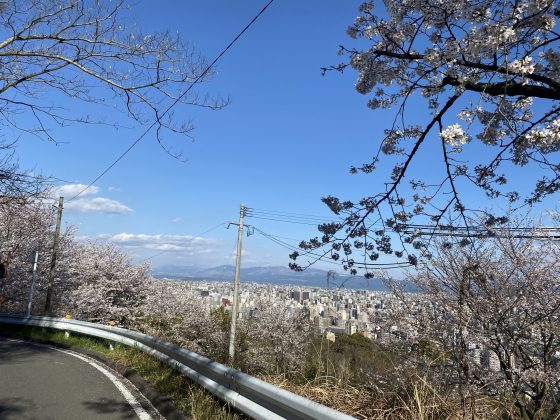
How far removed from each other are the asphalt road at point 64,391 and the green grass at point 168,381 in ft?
1.07

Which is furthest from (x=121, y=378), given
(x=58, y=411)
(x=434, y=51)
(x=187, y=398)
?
(x=434, y=51)

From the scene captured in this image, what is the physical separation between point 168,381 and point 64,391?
1.70m

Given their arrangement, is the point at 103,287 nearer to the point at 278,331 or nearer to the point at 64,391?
the point at 278,331

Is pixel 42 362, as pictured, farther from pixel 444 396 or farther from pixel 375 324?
pixel 444 396

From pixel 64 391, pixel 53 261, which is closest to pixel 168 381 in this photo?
pixel 64 391

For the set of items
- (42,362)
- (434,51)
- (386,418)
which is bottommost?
(42,362)

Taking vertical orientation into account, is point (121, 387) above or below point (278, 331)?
above

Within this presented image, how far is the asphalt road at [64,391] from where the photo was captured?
570 centimetres

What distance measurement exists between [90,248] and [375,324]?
2280 cm

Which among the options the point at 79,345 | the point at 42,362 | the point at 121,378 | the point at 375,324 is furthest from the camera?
the point at 79,345

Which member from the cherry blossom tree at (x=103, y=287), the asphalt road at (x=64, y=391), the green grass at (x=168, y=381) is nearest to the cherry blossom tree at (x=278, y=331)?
the cherry blossom tree at (x=103, y=287)

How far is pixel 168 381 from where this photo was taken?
669 cm

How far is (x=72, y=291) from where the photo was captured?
2412 centimetres

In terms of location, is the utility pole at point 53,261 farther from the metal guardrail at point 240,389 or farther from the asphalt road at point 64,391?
the metal guardrail at point 240,389
